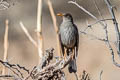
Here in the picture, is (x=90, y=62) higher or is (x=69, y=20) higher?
(x=69, y=20)

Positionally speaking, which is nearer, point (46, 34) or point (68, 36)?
point (68, 36)

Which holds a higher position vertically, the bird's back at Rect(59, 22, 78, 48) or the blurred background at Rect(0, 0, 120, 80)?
the bird's back at Rect(59, 22, 78, 48)

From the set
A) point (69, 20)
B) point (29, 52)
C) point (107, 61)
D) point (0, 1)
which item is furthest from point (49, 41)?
point (0, 1)

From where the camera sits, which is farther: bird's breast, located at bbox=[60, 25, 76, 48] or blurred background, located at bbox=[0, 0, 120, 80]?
blurred background, located at bbox=[0, 0, 120, 80]

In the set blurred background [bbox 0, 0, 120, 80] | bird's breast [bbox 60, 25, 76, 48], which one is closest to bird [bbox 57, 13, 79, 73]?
bird's breast [bbox 60, 25, 76, 48]

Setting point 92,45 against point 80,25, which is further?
point 92,45

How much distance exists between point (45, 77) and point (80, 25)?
9756mm

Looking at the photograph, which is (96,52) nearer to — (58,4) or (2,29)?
(58,4)

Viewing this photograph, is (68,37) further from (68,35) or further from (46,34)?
(46,34)

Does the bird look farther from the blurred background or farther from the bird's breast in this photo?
the blurred background

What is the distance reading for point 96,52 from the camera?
1339cm

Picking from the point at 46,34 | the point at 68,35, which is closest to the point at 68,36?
the point at 68,35

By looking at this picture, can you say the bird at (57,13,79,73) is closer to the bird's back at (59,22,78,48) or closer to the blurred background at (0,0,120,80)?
the bird's back at (59,22,78,48)

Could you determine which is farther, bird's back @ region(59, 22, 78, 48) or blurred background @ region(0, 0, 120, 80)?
blurred background @ region(0, 0, 120, 80)
